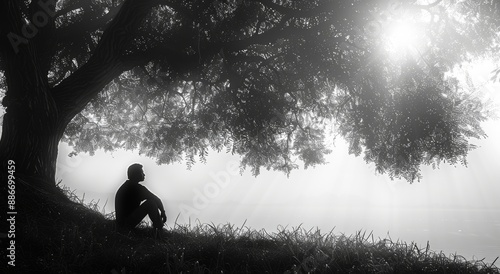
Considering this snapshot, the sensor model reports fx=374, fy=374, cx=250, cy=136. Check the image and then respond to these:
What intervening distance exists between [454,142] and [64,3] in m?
13.3

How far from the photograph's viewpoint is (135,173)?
7656mm

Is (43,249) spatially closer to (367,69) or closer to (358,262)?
Result: (358,262)

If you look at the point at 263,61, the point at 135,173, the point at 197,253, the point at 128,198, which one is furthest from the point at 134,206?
the point at 263,61

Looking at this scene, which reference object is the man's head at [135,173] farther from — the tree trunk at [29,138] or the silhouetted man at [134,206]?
the tree trunk at [29,138]

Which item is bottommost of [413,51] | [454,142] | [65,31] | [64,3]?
[454,142]

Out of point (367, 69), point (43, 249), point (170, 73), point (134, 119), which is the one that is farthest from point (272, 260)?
point (134, 119)

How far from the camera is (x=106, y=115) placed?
59.4 ft

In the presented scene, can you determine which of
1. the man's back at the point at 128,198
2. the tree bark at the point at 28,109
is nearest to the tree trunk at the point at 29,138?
the tree bark at the point at 28,109

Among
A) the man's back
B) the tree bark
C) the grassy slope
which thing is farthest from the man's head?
the tree bark

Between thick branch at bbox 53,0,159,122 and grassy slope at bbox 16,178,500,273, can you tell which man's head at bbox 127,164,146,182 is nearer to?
grassy slope at bbox 16,178,500,273

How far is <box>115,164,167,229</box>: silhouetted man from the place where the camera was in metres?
7.25

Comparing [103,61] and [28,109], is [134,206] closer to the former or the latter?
[28,109]

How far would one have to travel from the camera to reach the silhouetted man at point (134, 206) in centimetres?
725

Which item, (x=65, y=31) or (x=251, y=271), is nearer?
(x=251, y=271)
